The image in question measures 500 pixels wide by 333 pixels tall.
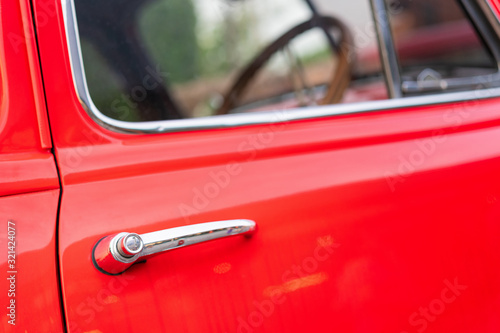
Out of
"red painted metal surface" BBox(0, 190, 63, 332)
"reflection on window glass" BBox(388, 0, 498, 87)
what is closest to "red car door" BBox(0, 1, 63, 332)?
"red painted metal surface" BBox(0, 190, 63, 332)

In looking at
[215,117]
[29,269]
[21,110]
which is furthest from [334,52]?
[29,269]

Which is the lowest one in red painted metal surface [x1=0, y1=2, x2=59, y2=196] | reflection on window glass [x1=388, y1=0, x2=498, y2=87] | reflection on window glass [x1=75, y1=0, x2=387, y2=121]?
reflection on window glass [x1=388, y1=0, x2=498, y2=87]

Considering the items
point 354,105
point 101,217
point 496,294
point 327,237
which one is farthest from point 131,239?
point 496,294

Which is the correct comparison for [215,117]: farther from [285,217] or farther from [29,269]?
[29,269]

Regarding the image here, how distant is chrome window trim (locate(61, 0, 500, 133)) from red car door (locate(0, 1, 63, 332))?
0.07m

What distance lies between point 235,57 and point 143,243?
261 cm

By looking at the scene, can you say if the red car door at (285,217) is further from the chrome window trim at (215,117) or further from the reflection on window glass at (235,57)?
the reflection on window glass at (235,57)

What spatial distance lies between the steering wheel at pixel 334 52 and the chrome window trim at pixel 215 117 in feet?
1.69

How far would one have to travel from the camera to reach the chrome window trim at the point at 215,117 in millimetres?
1017

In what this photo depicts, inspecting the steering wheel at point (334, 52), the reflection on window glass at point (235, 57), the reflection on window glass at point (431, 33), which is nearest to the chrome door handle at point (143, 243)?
the reflection on window glass at point (235, 57)

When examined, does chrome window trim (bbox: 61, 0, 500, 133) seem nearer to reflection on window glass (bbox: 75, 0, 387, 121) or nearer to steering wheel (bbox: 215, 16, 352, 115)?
reflection on window glass (bbox: 75, 0, 387, 121)

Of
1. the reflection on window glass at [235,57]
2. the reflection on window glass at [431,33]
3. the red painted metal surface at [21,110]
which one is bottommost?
the reflection on window glass at [431,33]

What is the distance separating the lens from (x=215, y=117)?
113 centimetres

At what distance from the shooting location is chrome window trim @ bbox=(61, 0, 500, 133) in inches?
40.0
